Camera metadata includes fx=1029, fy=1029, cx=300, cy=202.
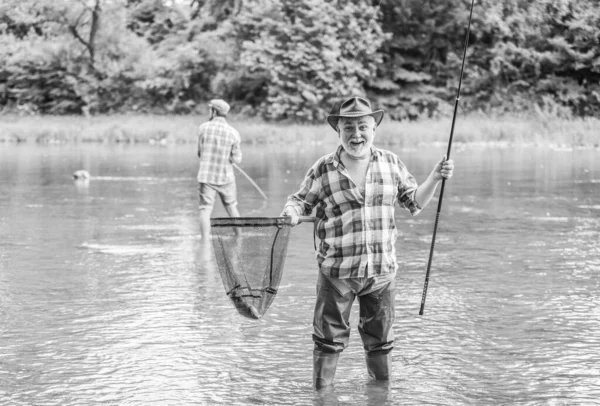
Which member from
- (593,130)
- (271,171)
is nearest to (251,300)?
(271,171)

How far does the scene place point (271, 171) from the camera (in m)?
22.9

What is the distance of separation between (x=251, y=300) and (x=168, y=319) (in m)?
2.03

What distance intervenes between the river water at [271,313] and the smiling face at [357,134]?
1379 millimetres

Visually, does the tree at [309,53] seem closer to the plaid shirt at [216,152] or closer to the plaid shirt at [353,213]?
the plaid shirt at [216,152]

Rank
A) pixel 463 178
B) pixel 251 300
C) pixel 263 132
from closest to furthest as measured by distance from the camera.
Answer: pixel 251 300, pixel 463 178, pixel 263 132

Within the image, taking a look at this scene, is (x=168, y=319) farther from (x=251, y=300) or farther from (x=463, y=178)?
(x=463, y=178)

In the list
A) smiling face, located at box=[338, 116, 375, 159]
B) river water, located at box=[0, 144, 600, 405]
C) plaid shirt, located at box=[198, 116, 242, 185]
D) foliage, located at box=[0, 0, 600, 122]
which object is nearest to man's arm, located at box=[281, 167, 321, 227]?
smiling face, located at box=[338, 116, 375, 159]

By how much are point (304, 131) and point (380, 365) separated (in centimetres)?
3286

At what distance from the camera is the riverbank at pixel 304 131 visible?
34938 millimetres

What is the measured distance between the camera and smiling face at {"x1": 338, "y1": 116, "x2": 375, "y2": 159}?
557 cm

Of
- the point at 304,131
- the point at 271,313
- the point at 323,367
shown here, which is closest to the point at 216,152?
the point at 271,313

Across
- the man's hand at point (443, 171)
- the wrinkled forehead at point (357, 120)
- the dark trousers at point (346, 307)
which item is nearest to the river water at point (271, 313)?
the dark trousers at point (346, 307)

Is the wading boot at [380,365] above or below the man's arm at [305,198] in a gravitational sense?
below

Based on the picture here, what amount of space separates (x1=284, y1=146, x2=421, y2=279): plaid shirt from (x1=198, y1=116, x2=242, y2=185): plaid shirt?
6.55 meters
